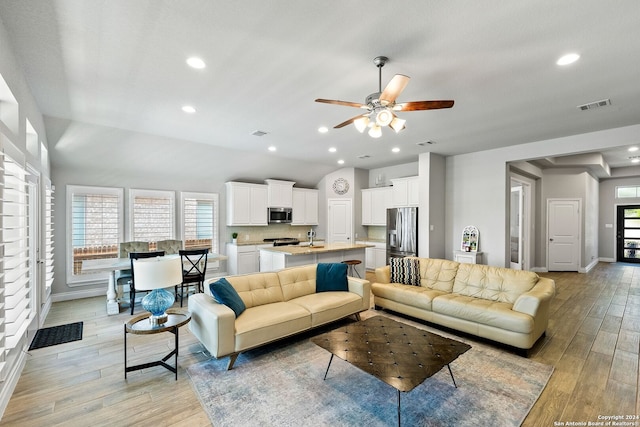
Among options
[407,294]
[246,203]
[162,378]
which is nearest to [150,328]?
[162,378]

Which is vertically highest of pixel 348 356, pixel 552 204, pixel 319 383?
pixel 552 204

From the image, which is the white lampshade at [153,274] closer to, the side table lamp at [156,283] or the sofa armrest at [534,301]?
the side table lamp at [156,283]

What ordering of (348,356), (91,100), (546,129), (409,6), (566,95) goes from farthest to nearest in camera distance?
(546,129) → (91,100) → (566,95) → (348,356) → (409,6)

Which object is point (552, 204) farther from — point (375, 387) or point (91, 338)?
point (91, 338)

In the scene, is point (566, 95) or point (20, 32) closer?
point (20, 32)

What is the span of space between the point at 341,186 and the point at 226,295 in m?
5.58

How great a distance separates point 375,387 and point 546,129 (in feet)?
15.1

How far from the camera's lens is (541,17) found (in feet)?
6.57

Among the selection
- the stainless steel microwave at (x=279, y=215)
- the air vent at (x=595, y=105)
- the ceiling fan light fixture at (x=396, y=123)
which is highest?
the air vent at (x=595, y=105)

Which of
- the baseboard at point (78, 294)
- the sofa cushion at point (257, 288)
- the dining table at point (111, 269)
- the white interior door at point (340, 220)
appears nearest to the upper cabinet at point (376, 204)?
the white interior door at point (340, 220)

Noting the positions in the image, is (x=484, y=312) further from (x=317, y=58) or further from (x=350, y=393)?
(x=317, y=58)

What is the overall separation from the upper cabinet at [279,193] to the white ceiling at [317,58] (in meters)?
3.13

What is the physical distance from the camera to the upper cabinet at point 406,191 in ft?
22.1

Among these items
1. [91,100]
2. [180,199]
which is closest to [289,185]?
[180,199]
